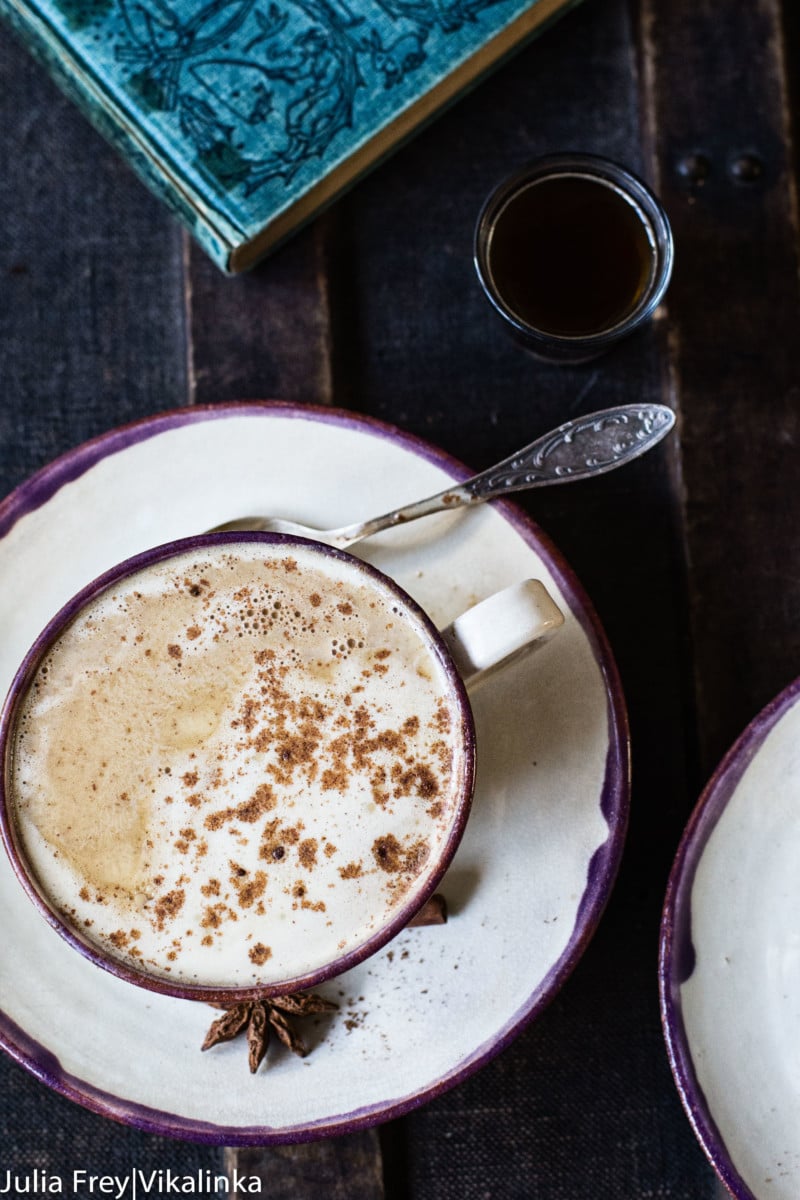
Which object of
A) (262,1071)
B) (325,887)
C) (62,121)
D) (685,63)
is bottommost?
(262,1071)

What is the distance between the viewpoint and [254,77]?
96cm

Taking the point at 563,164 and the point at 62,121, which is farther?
the point at 62,121

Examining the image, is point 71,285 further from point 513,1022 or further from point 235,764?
point 513,1022

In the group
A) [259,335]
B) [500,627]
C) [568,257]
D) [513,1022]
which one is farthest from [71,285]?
[513,1022]

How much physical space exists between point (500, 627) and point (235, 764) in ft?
0.73

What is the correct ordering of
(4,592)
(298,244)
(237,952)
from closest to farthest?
(237,952) → (4,592) → (298,244)

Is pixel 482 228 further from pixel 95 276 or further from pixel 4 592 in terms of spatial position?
pixel 4 592

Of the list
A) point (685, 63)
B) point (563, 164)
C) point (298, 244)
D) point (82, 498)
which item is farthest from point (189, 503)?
point (685, 63)

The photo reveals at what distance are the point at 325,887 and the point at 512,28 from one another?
78 centimetres

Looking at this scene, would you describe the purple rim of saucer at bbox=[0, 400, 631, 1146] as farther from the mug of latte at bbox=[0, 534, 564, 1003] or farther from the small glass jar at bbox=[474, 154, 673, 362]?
the small glass jar at bbox=[474, 154, 673, 362]

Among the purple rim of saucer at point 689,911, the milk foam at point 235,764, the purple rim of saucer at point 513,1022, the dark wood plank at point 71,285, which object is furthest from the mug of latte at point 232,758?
the dark wood plank at point 71,285

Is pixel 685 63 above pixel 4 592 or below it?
below

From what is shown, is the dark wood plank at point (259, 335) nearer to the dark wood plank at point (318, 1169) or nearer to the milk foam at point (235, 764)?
the milk foam at point (235, 764)

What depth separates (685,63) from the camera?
1037mm
